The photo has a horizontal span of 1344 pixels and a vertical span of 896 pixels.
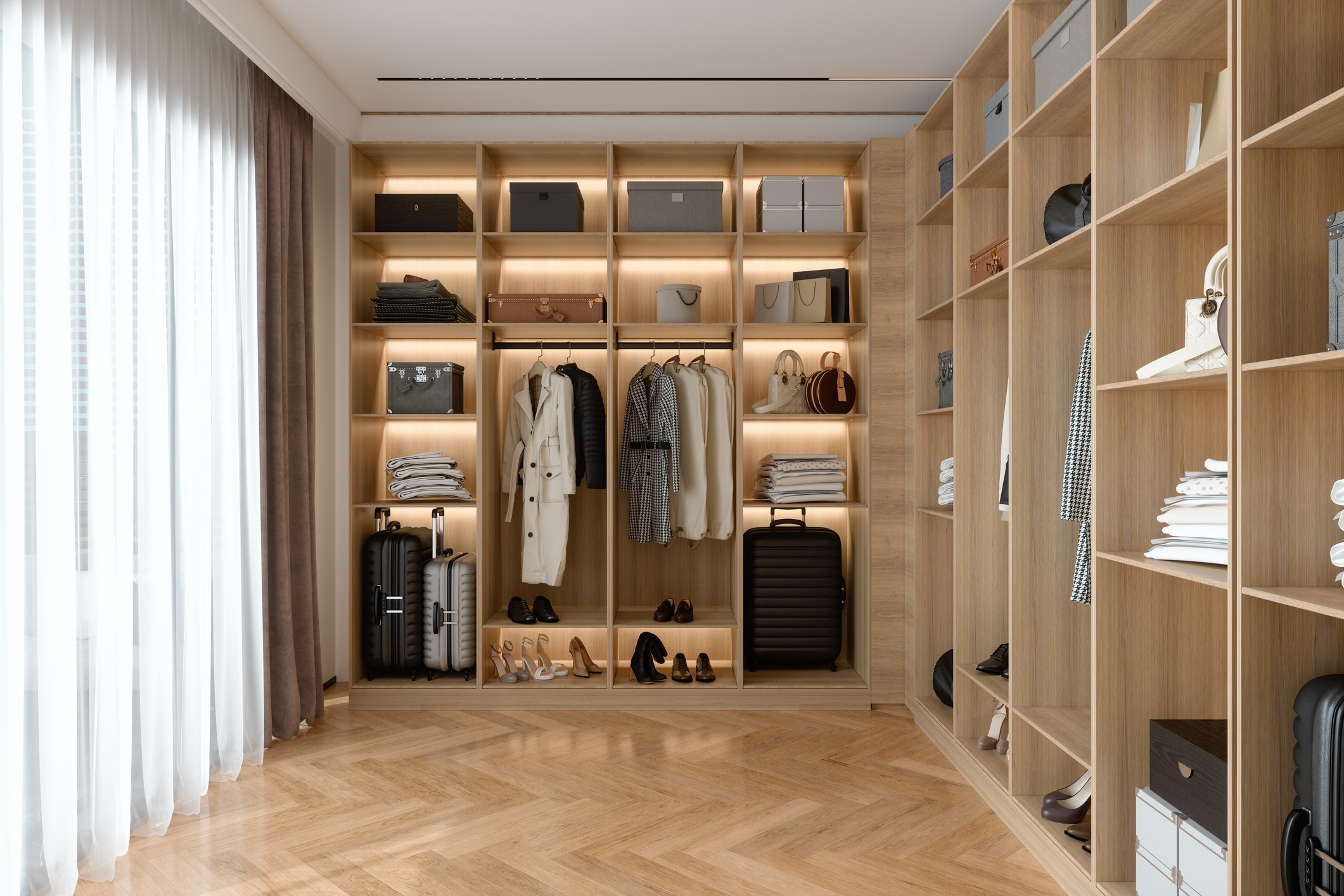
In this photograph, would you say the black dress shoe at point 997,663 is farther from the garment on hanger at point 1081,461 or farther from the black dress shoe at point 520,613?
the black dress shoe at point 520,613

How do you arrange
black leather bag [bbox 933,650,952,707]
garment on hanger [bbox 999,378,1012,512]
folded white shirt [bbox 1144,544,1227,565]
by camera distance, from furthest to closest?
black leather bag [bbox 933,650,952,707] < garment on hanger [bbox 999,378,1012,512] < folded white shirt [bbox 1144,544,1227,565]

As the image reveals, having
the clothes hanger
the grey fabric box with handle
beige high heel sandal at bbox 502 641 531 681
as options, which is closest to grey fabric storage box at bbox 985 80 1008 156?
the clothes hanger

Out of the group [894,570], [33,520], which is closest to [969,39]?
[894,570]

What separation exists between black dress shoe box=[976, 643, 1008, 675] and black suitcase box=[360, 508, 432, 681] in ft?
8.30

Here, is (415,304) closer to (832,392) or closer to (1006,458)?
(832,392)

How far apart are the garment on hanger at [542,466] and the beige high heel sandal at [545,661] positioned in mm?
310

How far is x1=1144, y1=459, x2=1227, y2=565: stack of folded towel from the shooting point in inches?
74.5

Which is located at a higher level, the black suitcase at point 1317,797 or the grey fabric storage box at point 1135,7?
the grey fabric storage box at point 1135,7

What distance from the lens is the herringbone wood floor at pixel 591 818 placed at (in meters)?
2.45

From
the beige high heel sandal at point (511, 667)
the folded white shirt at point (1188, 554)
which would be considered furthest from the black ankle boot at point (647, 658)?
the folded white shirt at point (1188, 554)

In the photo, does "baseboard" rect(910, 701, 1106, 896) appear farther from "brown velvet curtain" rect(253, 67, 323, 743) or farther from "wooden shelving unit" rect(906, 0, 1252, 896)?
"brown velvet curtain" rect(253, 67, 323, 743)

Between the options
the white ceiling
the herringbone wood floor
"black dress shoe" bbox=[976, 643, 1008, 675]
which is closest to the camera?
the herringbone wood floor

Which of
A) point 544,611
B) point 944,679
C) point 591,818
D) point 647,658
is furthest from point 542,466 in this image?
point 944,679

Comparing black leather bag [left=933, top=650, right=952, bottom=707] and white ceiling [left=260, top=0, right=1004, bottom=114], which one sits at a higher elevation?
white ceiling [left=260, top=0, right=1004, bottom=114]
